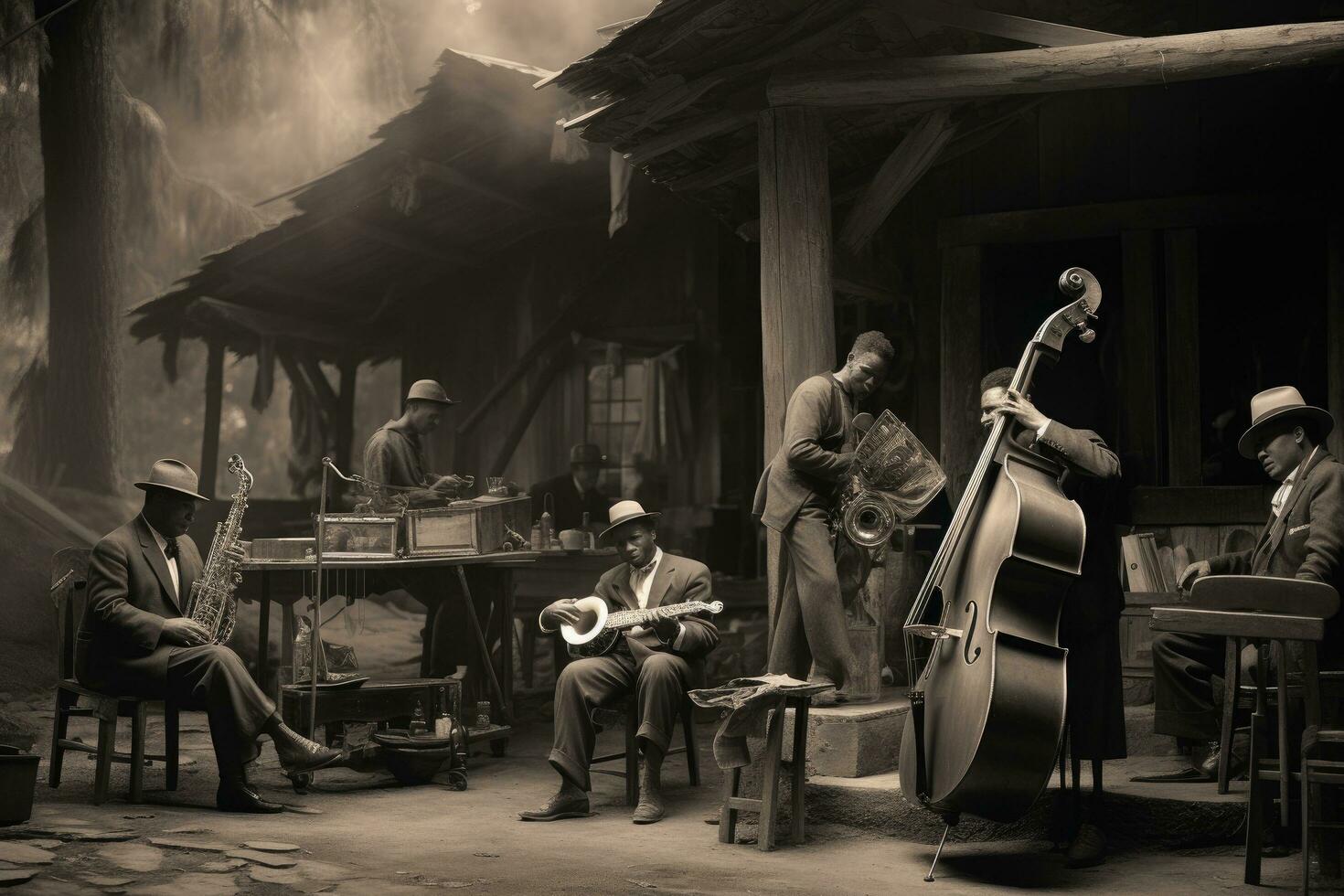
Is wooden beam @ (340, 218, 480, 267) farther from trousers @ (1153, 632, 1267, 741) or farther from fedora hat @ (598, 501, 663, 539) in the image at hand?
trousers @ (1153, 632, 1267, 741)

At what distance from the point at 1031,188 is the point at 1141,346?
1.40 metres

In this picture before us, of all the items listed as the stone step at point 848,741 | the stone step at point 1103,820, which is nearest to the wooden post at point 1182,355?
the stone step at point 1103,820

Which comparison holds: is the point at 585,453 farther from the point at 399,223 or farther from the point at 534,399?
the point at 399,223

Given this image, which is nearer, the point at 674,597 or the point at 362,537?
the point at 674,597

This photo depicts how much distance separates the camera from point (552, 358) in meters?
13.7

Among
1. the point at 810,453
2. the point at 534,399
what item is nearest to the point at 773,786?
the point at 810,453

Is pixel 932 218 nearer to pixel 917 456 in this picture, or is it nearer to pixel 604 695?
pixel 917 456

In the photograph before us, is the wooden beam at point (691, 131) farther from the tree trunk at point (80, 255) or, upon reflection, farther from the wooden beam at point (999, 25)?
the tree trunk at point (80, 255)

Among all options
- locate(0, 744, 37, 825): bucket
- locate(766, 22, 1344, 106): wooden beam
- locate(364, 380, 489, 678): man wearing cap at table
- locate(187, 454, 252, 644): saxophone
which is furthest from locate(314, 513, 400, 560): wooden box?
locate(766, 22, 1344, 106): wooden beam

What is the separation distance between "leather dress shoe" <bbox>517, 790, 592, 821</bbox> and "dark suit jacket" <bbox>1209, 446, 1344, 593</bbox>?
3494 mm

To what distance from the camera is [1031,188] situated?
1002 cm

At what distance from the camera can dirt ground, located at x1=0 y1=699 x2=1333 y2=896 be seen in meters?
5.54

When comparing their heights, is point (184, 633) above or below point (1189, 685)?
above

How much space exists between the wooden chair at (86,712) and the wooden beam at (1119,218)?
6.23 m
